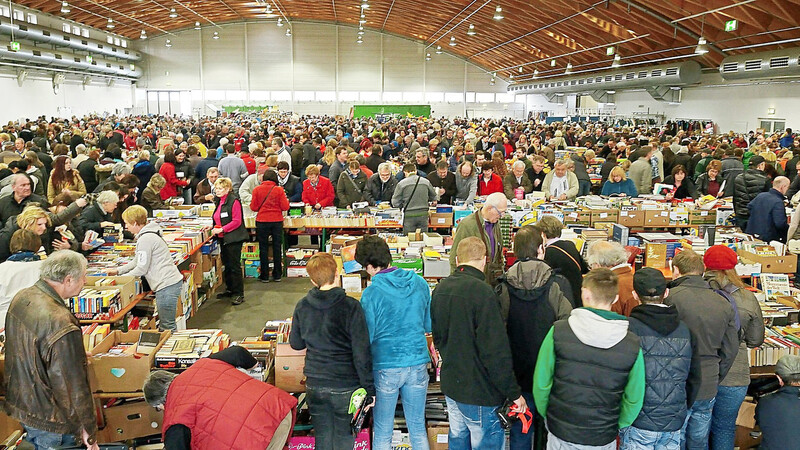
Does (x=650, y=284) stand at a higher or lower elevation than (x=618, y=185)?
lower

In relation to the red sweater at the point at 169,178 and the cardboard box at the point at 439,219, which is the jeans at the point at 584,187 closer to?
the cardboard box at the point at 439,219

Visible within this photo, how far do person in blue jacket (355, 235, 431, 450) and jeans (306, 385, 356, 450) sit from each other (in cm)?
21

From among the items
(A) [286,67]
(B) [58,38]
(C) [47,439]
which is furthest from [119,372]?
(A) [286,67]

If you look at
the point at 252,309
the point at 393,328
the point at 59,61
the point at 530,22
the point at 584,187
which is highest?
the point at 530,22

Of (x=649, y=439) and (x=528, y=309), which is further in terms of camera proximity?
(x=528, y=309)

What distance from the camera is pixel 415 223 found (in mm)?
7773

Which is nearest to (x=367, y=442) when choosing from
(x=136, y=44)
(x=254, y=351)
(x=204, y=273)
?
(x=254, y=351)

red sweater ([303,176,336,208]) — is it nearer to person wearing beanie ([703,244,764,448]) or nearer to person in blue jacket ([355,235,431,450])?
person in blue jacket ([355,235,431,450])

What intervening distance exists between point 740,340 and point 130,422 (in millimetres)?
3794

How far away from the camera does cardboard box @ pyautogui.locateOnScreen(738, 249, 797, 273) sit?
6.31 metres

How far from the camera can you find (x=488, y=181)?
8.55m

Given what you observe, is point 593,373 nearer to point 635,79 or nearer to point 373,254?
point 373,254

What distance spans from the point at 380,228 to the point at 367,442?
465cm

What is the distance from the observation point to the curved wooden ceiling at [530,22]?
16.7 meters
